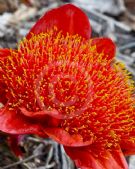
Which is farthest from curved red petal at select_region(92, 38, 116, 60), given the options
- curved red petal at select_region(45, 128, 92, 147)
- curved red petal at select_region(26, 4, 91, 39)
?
curved red petal at select_region(45, 128, 92, 147)

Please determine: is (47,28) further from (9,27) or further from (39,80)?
(9,27)

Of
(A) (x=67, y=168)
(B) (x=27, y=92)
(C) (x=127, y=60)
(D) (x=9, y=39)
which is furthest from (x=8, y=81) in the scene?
(C) (x=127, y=60)

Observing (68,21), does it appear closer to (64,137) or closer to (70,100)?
(70,100)

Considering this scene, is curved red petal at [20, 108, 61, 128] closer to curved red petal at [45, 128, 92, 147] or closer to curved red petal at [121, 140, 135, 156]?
curved red petal at [45, 128, 92, 147]

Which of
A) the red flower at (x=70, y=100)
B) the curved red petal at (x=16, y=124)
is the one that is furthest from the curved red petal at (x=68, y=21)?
the curved red petal at (x=16, y=124)

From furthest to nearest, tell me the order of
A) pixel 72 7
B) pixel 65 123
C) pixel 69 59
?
1. pixel 72 7
2. pixel 69 59
3. pixel 65 123

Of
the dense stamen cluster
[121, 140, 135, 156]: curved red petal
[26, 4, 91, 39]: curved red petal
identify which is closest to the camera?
the dense stamen cluster
